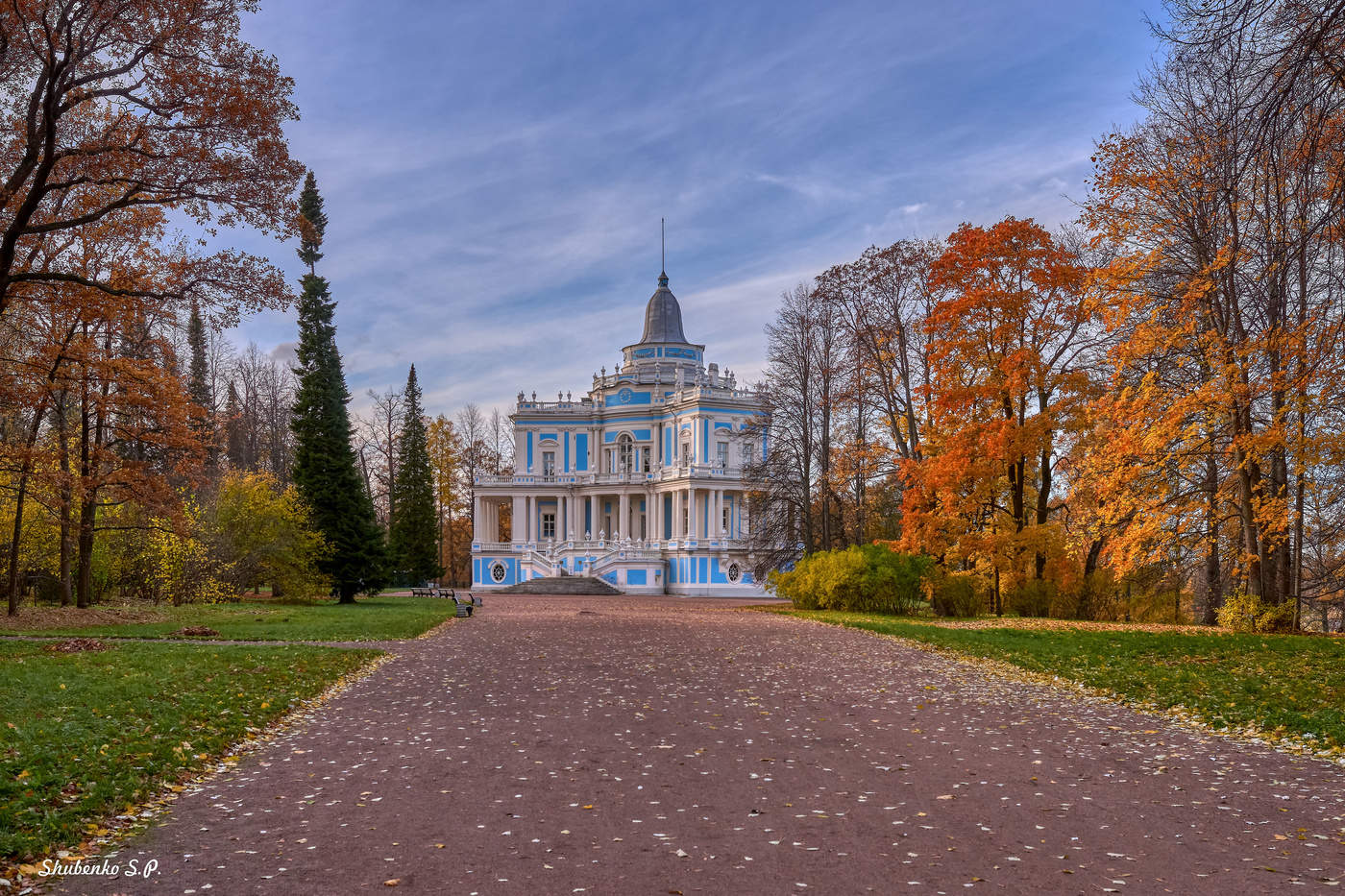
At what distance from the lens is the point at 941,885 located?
4.61 m

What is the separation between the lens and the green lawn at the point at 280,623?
1648cm

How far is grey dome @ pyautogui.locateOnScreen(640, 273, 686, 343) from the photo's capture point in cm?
5819

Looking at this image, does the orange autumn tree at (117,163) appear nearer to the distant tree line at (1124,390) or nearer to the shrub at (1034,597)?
the distant tree line at (1124,390)

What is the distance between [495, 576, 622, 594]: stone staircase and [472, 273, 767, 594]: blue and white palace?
147 centimetres

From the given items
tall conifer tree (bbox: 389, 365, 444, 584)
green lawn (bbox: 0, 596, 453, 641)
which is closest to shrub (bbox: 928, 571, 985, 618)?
green lawn (bbox: 0, 596, 453, 641)

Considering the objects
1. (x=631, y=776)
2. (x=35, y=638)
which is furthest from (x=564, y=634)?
(x=631, y=776)

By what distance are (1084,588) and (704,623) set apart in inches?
408

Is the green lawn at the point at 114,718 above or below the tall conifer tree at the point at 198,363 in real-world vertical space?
below

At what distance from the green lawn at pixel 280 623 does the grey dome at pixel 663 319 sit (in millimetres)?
32519

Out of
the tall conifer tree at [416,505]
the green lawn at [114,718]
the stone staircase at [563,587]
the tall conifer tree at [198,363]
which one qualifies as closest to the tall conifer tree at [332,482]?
the tall conifer tree at [198,363]

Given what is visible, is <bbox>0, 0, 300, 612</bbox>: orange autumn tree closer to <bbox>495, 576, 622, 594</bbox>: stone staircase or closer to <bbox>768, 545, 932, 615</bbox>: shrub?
<bbox>768, 545, 932, 615</bbox>: shrub

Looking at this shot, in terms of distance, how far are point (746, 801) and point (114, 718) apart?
5.38 metres

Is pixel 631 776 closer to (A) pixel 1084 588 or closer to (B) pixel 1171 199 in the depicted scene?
(B) pixel 1171 199

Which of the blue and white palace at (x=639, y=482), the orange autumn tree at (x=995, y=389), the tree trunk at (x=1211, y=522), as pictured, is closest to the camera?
the tree trunk at (x=1211, y=522)
